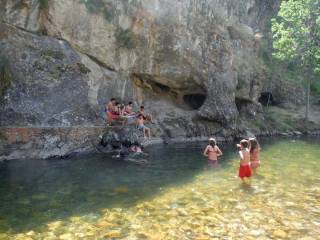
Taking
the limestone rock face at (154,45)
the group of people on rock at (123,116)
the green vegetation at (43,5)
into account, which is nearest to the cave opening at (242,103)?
the limestone rock face at (154,45)

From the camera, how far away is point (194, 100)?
2984cm

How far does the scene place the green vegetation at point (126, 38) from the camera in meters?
23.2

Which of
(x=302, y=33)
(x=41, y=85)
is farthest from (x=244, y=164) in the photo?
(x=302, y=33)

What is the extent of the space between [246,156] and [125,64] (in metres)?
12.4

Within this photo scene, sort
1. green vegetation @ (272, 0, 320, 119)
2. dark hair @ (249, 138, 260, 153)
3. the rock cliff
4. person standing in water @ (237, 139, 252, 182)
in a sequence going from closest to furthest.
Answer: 1. person standing in water @ (237, 139, 252, 182)
2. dark hair @ (249, 138, 260, 153)
3. the rock cliff
4. green vegetation @ (272, 0, 320, 119)

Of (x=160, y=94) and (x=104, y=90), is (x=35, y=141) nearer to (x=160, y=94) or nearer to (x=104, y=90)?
(x=104, y=90)

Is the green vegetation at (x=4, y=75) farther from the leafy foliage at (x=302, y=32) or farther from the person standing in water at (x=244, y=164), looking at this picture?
the leafy foliage at (x=302, y=32)

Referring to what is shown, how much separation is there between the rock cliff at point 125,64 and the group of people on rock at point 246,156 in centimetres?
653

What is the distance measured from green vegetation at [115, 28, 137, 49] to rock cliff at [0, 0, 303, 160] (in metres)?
0.06

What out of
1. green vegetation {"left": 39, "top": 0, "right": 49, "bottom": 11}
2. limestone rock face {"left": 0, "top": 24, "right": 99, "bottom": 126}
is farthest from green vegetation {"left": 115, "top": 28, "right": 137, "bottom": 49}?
green vegetation {"left": 39, "top": 0, "right": 49, "bottom": 11}

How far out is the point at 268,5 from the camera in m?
42.9

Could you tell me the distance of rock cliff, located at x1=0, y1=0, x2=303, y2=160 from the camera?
18953 mm

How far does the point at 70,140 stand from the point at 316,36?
2197 centimetres

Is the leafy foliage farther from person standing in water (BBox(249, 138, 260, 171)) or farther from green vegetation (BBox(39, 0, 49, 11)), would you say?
green vegetation (BBox(39, 0, 49, 11))
